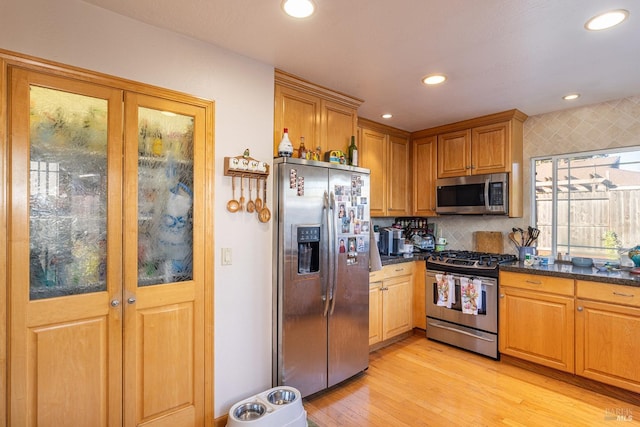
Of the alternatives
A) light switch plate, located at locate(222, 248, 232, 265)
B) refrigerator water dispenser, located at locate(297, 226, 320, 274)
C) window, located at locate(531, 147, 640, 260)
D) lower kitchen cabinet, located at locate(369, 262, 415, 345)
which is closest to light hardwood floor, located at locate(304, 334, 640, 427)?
lower kitchen cabinet, located at locate(369, 262, 415, 345)

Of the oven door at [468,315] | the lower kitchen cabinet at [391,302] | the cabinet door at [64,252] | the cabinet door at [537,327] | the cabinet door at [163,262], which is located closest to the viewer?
the cabinet door at [64,252]

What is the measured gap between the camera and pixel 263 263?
2.34m

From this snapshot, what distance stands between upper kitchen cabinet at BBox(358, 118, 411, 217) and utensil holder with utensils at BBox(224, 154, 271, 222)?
161cm

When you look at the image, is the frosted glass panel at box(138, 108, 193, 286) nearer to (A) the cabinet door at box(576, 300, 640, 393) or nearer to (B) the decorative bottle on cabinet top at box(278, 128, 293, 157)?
(B) the decorative bottle on cabinet top at box(278, 128, 293, 157)

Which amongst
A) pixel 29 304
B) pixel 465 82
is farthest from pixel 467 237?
pixel 29 304

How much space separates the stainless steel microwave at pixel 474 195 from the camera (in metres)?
3.44

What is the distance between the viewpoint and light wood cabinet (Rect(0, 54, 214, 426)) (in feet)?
5.06

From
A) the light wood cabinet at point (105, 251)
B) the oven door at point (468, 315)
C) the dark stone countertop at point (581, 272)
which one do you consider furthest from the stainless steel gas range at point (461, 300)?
the light wood cabinet at point (105, 251)

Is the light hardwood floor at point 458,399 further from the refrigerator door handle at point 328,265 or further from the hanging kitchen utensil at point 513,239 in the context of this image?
the hanging kitchen utensil at point 513,239

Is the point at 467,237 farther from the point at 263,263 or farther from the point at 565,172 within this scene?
the point at 263,263

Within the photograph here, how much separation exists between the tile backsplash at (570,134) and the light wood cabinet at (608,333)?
3.65 feet

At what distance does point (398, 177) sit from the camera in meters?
4.13

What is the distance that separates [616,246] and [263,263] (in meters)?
3.30

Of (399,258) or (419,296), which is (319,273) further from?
(419,296)
